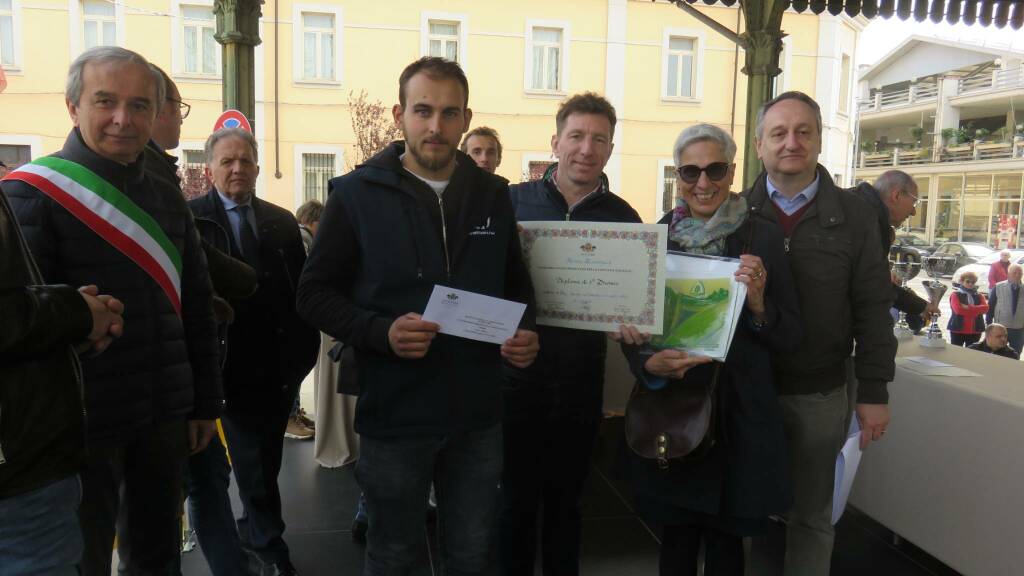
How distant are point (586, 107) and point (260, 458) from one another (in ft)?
6.26

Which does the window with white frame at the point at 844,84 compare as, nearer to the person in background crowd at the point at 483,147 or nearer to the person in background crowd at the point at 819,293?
the person in background crowd at the point at 483,147

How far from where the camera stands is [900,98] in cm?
3622

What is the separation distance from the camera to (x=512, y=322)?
1.82 m

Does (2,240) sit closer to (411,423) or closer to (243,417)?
(411,423)

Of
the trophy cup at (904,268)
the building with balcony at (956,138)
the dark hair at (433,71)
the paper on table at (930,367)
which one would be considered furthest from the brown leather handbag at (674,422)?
the building with balcony at (956,138)

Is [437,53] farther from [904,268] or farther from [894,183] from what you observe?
[904,268]

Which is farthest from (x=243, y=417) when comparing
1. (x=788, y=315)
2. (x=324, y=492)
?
(x=788, y=315)

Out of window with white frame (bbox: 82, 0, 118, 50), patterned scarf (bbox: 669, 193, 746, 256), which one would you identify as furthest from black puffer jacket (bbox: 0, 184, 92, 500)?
window with white frame (bbox: 82, 0, 118, 50)

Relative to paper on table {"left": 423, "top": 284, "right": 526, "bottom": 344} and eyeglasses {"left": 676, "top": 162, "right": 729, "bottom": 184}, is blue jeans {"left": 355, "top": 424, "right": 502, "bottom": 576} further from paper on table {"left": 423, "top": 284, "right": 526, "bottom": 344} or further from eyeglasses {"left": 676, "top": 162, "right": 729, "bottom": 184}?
eyeglasses {"left": 676, "top": 162, "right": 729, "bottom": 184}

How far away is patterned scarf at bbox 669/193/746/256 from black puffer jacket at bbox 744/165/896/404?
12 centimetres

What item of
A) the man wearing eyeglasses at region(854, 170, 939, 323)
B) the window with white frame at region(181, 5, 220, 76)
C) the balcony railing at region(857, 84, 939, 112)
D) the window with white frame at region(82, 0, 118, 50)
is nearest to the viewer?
the man wearing eyeglasses at region(854, 170, 939, 323)

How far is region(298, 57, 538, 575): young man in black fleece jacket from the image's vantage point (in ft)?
5.87

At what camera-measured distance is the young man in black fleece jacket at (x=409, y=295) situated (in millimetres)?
1789

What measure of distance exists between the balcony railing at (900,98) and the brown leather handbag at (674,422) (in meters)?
38.2
